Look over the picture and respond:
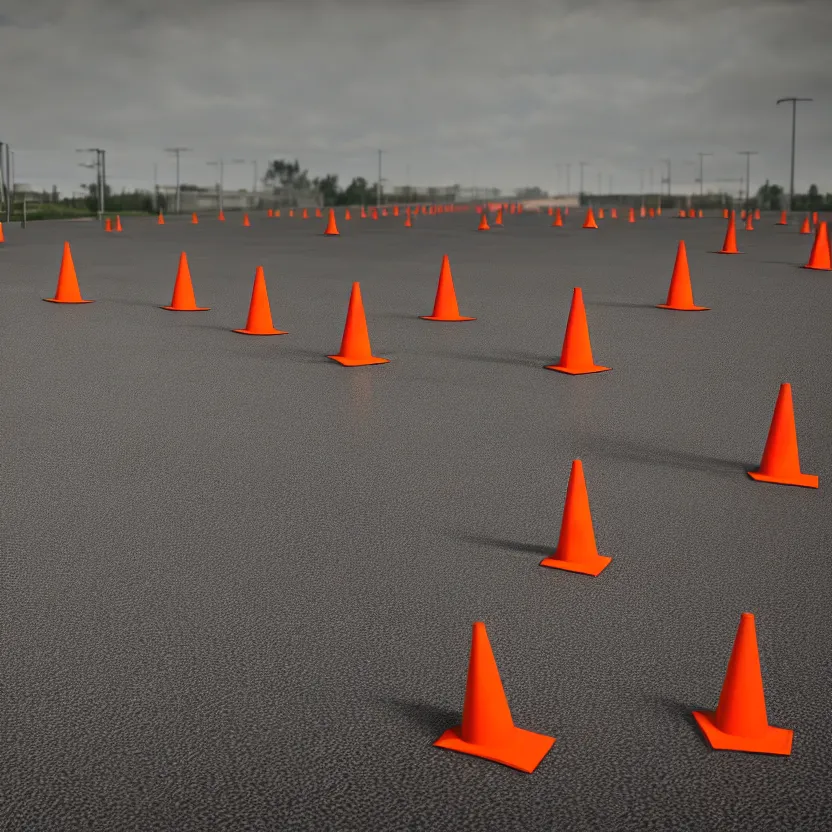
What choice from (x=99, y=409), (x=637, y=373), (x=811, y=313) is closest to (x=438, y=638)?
(x=99, y=409)

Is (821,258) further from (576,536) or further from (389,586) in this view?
(389,586)

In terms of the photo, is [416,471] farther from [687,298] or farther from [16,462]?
[687,298]

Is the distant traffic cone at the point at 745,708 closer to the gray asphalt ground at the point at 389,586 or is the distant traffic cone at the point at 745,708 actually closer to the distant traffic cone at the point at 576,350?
the gray asphalt ground at the point at 389,586

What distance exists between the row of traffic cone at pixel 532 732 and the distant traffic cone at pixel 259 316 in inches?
380

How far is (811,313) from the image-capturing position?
1494 cm

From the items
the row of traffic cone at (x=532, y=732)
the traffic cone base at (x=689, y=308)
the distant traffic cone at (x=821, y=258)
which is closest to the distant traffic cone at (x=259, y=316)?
the traffic cone base at (x=689, y=308)

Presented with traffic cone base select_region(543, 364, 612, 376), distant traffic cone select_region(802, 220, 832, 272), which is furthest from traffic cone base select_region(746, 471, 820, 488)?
distant traffic cone select_region(802, 220, 832, 272)

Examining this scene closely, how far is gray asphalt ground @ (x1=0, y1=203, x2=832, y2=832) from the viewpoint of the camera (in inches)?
134

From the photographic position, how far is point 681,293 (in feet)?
51.6

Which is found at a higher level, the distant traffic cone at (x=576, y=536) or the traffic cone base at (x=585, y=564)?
the distant traffic cone at (x=576, y=536)

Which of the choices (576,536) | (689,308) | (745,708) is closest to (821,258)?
(689,308)

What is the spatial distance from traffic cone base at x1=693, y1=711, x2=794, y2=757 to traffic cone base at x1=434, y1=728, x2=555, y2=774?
0.50m

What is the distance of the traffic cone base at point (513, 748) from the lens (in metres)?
3.50

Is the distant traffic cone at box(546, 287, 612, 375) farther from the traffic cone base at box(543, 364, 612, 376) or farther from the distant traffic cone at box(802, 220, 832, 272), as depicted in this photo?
the distant traffic cone at box(802, 220, 832, 272)
